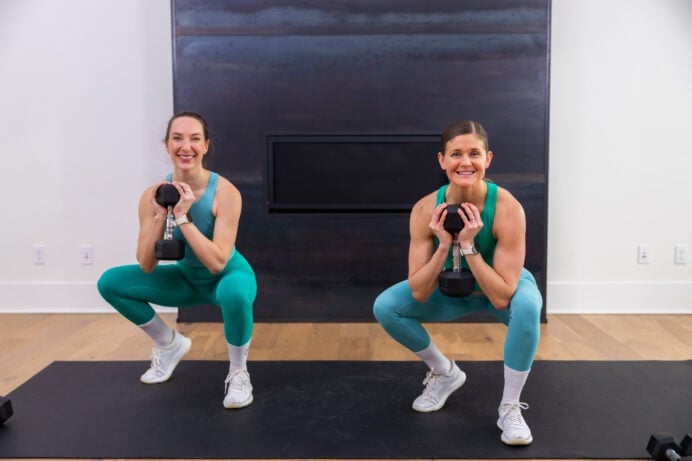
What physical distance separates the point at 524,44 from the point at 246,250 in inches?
77.1

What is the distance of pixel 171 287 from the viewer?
2303 millimetres

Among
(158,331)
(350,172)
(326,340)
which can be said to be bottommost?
(326,340)

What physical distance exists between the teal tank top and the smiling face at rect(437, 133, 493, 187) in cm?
92

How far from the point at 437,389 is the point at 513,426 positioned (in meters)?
0.34

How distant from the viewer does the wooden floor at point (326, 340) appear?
2.73m

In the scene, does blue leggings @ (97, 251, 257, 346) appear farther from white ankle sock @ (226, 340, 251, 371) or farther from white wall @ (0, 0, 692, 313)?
white wall @ (0, 0, 692, 313)

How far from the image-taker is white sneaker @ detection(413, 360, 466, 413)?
2.04 meters

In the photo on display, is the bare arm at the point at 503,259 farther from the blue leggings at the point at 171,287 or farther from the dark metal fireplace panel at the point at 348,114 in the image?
the dark metal fireplace panel at the point at 348,114

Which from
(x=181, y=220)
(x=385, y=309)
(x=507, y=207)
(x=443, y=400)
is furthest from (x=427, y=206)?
(x=181, y=220)

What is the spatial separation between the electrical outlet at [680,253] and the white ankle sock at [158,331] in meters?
2.96

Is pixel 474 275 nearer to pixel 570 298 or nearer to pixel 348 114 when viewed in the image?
pixel 348 114

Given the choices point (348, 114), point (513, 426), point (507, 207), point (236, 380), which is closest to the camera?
point (513, 426)

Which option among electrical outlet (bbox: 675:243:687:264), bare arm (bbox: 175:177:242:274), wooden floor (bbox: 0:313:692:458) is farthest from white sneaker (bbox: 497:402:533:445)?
electrical outlet (bbox: 675:243:687:264)

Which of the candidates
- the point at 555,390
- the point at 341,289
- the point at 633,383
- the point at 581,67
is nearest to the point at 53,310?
the point at 341,289
